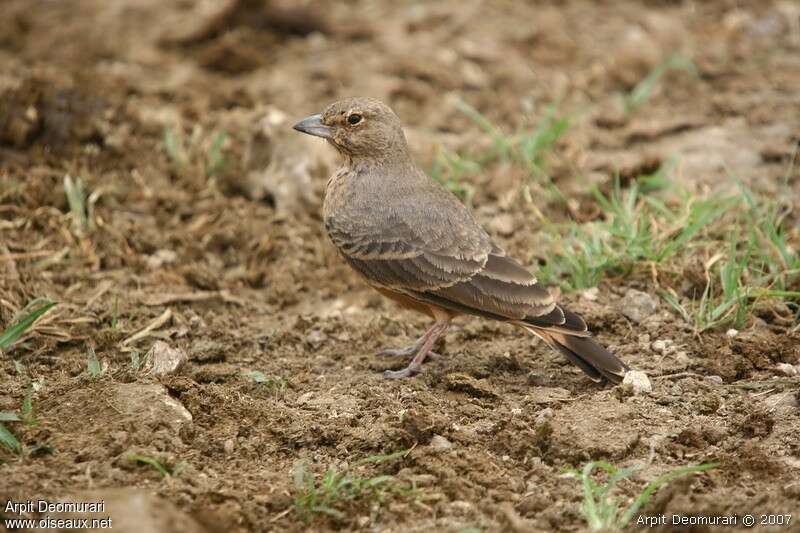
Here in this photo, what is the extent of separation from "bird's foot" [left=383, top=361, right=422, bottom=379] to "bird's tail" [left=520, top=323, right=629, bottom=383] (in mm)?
657

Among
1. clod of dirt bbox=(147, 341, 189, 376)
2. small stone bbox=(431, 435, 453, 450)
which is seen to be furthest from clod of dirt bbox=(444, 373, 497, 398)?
clod of dirt bbox=(147, 341, 189, 376)

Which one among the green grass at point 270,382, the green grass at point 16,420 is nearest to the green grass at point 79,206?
the green grass at point 270,382

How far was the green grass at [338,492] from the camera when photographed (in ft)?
12.9

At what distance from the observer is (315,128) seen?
6.08m

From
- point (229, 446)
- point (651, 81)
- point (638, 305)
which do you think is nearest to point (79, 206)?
point (229, 446)

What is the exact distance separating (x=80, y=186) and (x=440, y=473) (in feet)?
11.9

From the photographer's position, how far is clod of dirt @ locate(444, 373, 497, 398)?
4977 millimetres

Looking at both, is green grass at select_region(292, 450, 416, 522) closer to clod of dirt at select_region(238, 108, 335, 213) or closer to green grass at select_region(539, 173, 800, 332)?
green grass at select_region(539, 173, 800, 332)

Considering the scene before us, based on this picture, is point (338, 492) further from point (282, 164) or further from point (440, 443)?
point (282, 164)

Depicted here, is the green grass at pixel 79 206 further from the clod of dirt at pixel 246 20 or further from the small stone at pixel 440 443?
the small stone at pixel 440 443

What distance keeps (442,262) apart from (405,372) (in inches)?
25.8

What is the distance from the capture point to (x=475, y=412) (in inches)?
190

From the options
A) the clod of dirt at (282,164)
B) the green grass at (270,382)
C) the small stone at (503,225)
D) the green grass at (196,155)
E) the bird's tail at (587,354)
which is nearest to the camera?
the bird's tail at (587,354)

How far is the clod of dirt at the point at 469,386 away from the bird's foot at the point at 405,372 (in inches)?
12.2
